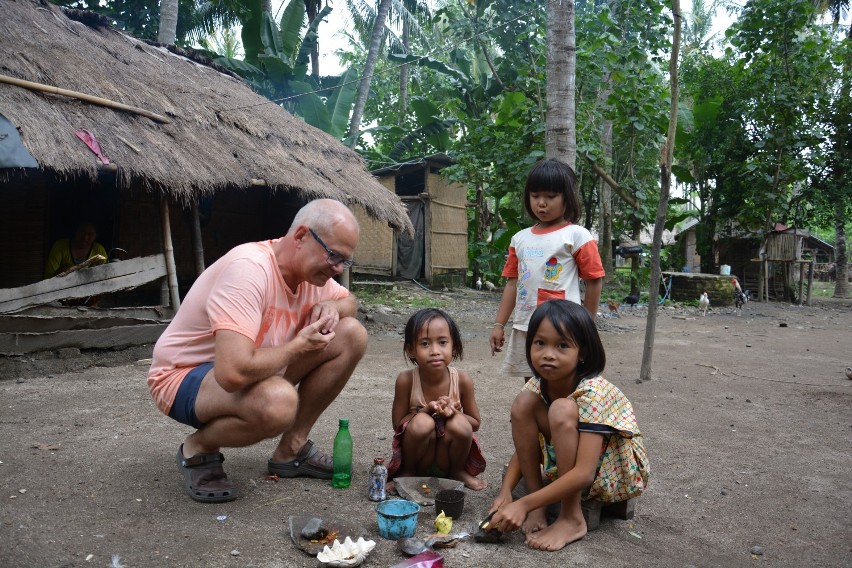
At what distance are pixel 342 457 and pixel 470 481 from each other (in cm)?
58

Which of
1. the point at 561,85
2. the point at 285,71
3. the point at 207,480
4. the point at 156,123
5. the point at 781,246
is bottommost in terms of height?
the point at 207,480

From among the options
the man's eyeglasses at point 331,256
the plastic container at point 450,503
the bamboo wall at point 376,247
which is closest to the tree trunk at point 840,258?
the bamboo wall at point 376,247

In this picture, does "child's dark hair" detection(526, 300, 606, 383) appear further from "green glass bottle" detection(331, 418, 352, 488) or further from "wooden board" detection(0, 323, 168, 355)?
"wooden board" detection(0, 323, 168, 355)

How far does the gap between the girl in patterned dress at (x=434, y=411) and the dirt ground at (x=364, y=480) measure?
192mm

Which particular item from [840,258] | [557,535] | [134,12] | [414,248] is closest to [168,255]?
[557,535]

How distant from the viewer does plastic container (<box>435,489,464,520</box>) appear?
2451mm

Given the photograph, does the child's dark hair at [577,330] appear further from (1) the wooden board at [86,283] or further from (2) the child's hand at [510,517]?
(1) the wooden board at [86,283]

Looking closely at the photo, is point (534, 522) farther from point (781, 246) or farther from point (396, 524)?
point (781, 246)

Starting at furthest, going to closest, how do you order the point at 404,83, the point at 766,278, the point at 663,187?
the point at 404,83, the point at 766,278, the point at 663,187

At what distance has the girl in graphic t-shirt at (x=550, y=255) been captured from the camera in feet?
10.4

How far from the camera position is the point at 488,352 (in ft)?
24.1

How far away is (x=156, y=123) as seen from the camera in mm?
6855

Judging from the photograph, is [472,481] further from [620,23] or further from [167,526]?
[620,23]

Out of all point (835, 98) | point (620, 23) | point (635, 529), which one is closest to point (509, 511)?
point (635, 529)
